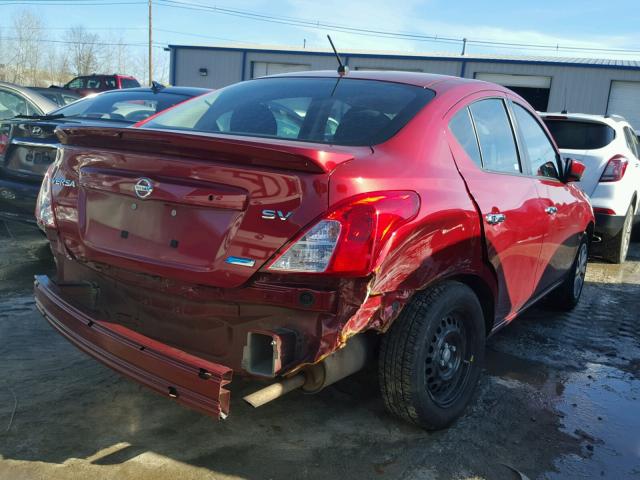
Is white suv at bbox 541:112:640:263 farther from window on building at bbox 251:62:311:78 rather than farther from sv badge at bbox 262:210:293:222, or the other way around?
window on building at bbox 251:62:311:78

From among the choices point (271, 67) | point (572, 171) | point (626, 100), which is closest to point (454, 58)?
point (626, 100)

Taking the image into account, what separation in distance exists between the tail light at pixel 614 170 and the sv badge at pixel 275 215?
5347 mm

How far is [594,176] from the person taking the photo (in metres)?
6.45

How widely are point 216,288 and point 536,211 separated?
84.0 inches

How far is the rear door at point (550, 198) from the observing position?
3.76 m

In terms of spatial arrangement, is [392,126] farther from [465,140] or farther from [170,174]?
[170,174]

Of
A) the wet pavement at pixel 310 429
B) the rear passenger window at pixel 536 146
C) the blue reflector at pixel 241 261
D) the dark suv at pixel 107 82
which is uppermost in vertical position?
the dark suv at pixel 107 82

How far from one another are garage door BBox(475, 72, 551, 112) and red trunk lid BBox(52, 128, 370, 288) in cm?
2358

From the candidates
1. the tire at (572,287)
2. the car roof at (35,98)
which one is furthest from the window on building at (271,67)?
the tire at (572,287)

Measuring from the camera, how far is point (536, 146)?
396cm

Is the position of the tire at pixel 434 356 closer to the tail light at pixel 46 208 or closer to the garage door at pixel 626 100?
the tail light at pixel 46 208

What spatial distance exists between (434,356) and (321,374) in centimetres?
68

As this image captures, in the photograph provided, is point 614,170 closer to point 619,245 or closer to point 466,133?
point 619,245

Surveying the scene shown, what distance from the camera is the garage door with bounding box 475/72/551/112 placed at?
24.3 metres
